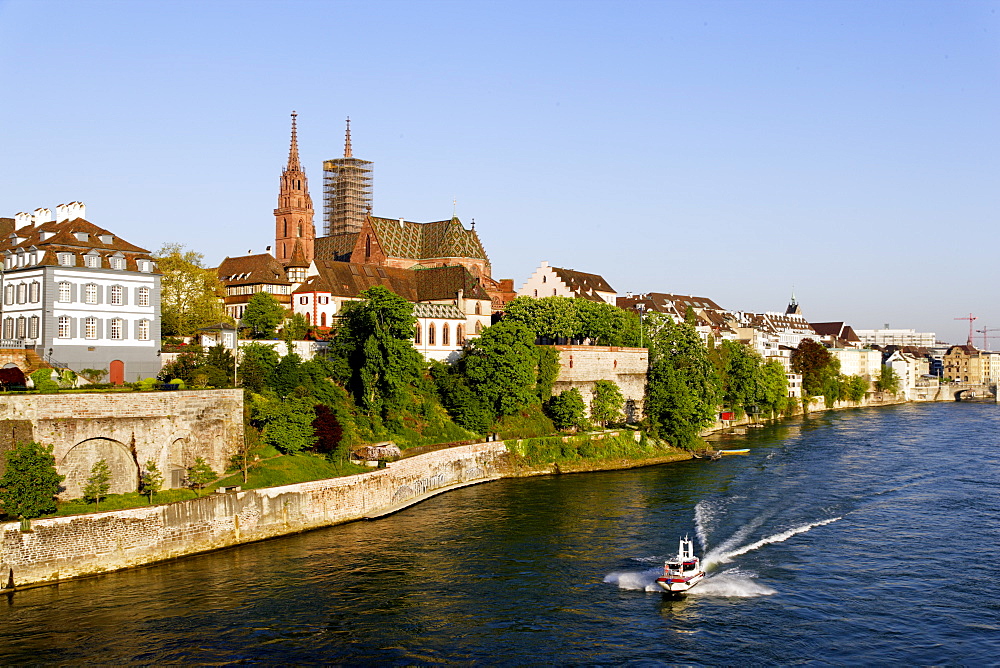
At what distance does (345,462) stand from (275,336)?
27.4 meters

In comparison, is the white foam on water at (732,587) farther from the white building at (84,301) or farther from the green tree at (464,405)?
the white building at (84,301)

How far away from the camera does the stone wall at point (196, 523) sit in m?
42.7

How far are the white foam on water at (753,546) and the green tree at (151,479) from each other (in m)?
30.0

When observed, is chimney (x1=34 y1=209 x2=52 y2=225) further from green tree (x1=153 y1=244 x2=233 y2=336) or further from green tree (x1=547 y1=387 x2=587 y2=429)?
green tree (x1=547 y1=387 x2=587 y2=429)

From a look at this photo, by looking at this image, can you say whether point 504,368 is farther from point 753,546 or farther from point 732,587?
point 732,587

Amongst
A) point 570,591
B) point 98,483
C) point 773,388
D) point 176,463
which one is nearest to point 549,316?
point 773,388

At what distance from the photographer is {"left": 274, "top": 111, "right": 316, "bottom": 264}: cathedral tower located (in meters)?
151

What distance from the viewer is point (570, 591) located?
4291 cm

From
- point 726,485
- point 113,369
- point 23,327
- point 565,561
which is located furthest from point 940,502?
point 23,327

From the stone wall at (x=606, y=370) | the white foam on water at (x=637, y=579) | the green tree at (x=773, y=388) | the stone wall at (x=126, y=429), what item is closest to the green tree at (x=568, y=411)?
the stone wall at (x=606, y=370)

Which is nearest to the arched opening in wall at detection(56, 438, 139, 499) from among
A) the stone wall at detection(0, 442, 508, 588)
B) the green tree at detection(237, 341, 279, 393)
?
the stone wall at detection(0, 442, 508, 588)

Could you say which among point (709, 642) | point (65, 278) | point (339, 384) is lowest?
point (709, 642)

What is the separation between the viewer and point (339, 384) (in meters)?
76.8

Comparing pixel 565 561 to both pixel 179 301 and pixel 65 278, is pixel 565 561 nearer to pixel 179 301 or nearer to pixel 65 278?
pixel 65 278
